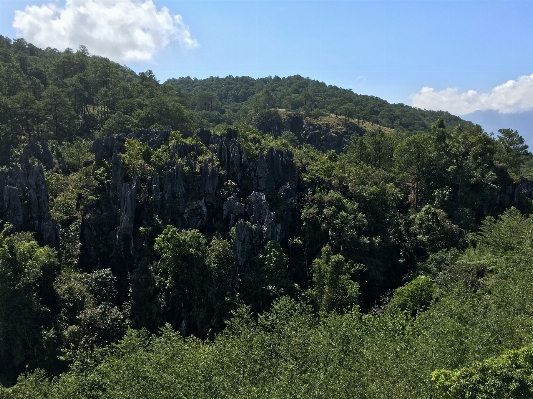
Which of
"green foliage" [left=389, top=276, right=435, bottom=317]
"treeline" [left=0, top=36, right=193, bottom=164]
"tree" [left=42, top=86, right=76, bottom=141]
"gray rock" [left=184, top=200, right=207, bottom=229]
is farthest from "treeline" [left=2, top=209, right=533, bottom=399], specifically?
"tree" [left=42, top=86, right=76, bottom=141]

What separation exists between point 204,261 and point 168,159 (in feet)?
42.3

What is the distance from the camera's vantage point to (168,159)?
40.6m

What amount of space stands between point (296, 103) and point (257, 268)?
4206 inches

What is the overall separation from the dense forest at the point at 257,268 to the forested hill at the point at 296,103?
59.7m

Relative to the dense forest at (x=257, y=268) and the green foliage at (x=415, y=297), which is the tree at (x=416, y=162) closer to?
the dense forest at (x=257, y=268)

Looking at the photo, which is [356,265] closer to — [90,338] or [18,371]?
[90,338]

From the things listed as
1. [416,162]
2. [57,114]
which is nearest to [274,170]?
[416,162]

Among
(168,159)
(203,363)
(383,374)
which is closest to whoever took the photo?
(383,374)

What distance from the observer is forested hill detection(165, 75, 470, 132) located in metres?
114

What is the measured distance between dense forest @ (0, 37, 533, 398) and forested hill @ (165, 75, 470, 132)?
5974 centimetres

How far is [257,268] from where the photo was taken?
115 feet

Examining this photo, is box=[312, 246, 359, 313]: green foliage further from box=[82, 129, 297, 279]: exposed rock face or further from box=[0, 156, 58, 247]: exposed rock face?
box=[0, 156, 58, 247]: exposed rock face

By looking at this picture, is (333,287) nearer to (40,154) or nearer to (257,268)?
(257,268)

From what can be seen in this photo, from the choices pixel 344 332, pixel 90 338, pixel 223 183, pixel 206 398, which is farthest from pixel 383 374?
pixel 223 183
